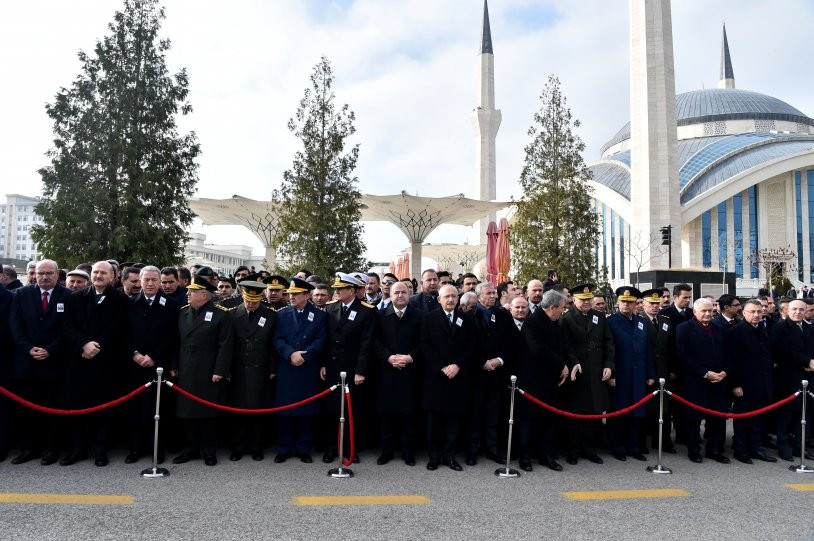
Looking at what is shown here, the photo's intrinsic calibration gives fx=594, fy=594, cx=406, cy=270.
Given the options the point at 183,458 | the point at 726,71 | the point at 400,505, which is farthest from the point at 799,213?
the point at 183,458

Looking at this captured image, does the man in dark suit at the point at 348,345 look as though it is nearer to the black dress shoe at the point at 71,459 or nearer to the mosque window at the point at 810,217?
the black dress shoe at the point at 71,459

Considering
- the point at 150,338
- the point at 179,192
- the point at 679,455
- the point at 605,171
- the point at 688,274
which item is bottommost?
the point at 679,455

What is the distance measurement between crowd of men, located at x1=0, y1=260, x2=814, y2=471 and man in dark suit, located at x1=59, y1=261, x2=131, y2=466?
0.05 feet

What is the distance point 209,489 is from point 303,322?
201 centimetres

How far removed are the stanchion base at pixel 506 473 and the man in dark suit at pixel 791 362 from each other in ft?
11.3

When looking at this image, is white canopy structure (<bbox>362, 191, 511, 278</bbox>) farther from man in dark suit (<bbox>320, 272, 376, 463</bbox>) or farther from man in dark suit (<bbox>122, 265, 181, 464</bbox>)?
man in dark suit (<bbox>122, 265, 181, 464</bbox>)

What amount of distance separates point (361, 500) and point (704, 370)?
169 inches

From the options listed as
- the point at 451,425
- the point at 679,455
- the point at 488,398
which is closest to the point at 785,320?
the point at 679,455

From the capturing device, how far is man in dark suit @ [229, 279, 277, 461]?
252 inches

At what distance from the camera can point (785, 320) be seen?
23.9 feet

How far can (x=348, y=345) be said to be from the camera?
6.53 metres

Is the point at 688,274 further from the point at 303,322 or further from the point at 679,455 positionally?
A: the point at 303,322

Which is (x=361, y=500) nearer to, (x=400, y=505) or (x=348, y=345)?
(x=400, y=505)

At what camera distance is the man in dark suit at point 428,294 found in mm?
7934
